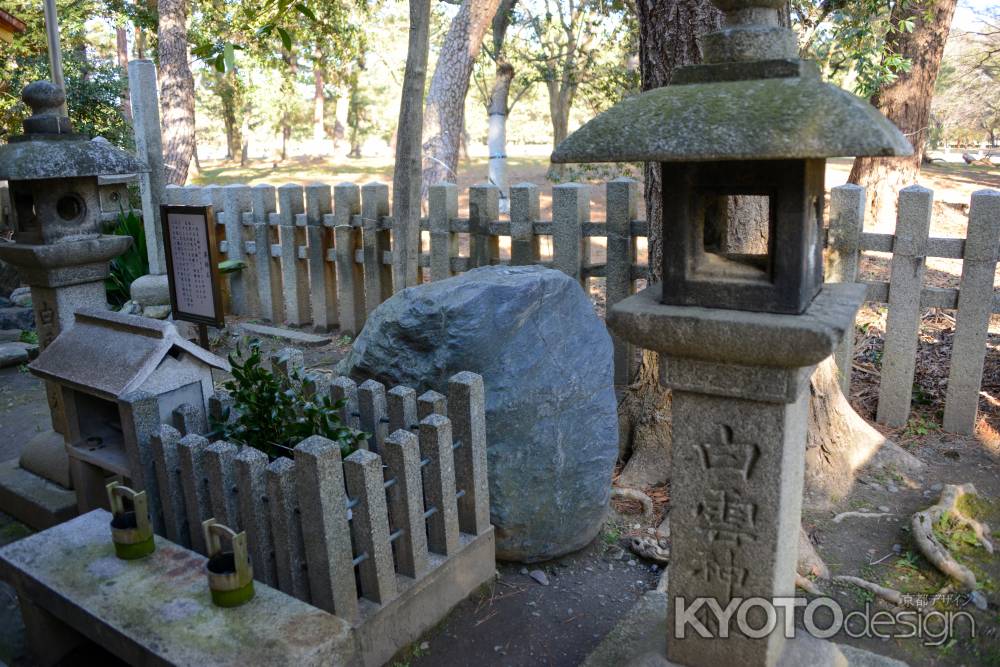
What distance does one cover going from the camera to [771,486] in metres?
2.40

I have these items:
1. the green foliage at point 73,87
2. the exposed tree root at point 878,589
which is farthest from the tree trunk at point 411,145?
the green foliage at point 73,87

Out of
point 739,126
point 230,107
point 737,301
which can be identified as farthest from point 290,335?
point 230,107

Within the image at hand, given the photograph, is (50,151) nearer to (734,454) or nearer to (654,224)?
(654,224)

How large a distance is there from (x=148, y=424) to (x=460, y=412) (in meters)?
1.34

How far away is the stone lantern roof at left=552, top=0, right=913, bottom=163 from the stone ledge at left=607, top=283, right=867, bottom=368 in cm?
47

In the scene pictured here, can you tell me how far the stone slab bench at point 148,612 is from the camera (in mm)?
2443

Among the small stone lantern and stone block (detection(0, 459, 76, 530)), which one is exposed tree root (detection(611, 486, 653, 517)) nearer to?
the small stone lantern

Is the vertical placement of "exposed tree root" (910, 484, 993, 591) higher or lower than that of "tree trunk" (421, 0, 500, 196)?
lower

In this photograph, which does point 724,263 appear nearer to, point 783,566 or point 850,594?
point 783,566

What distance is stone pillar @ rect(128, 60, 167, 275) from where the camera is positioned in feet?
21.6

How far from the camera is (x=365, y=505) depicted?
2918 millimetres

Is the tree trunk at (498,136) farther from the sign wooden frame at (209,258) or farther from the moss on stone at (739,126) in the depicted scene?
the moss on stone at (739,126)

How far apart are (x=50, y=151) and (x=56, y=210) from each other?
0.51 m

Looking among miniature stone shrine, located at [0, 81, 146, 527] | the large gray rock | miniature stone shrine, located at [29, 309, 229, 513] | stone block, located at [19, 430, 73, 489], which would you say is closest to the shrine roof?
miniature stone shrine, located at [29, 309, 229, 513]
